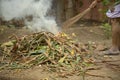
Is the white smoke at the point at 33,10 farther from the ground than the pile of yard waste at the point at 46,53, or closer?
farther from the ground

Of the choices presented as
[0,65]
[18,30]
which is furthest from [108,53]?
[18,30]

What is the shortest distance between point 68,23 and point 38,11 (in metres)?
1.62

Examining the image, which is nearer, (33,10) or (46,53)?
(46,53)

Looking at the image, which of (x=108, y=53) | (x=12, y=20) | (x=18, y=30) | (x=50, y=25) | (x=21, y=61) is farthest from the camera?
(x=12, y=20)

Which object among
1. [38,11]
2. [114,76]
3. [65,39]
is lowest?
[114,76]

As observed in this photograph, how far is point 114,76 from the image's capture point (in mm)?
5047

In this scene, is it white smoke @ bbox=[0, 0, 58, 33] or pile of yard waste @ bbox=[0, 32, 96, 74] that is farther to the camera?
white smoke @ bbox=[0, 0, 58, 33]

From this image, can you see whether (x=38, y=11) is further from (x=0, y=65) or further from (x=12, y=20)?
(x=0, y=65)

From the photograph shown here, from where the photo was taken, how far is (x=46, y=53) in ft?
19.4

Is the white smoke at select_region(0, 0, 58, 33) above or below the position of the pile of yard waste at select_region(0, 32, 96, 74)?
above

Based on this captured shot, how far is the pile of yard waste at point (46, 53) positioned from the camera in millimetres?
5590

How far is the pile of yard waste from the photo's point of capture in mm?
5590

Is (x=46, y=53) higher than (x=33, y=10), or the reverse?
(x=33, y=10)

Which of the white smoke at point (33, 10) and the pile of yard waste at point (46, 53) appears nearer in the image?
the pile of yard waste at point (46, 53)
